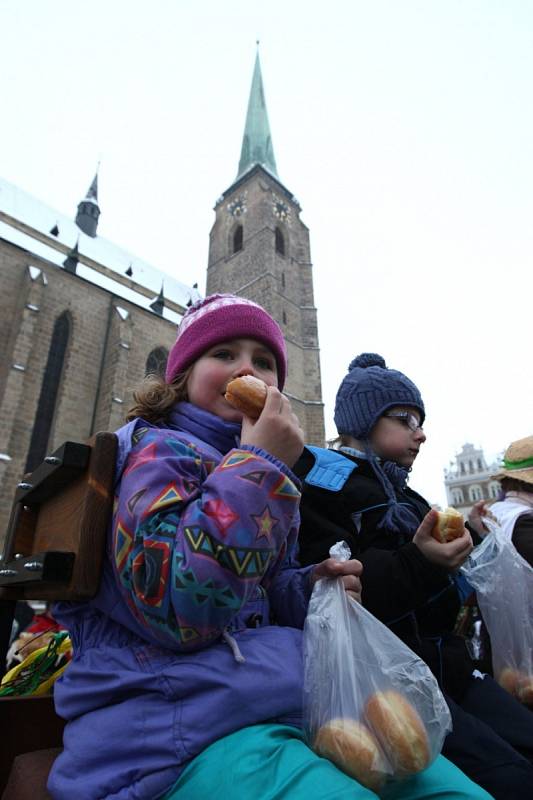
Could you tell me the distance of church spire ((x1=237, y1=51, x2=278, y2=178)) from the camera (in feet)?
110

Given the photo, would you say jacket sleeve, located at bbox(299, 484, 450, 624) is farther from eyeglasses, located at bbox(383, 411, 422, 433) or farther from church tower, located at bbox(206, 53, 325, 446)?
church tower, located at bbox(206, 53, 325, 446)

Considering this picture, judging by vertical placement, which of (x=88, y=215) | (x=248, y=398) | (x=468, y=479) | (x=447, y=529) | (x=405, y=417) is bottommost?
(x=447, y=529)

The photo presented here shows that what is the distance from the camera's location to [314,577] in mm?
1385

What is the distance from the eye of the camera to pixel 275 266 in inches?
990

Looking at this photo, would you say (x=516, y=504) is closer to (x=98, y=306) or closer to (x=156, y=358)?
(x=156, y=358)

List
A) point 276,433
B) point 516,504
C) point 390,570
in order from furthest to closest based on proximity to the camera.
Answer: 1. point 516,504
2. point 390,570
3. point 276,433

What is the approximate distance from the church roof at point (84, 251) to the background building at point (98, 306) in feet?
0.34

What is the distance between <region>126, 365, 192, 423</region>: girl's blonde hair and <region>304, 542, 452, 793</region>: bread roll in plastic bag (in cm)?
77

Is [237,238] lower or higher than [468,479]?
higher

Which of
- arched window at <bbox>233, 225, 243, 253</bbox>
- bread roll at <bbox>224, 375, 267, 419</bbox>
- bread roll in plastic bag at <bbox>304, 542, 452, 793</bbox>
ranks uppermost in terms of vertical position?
arched window at <bbox>233, 225, 243, 253</bbox>

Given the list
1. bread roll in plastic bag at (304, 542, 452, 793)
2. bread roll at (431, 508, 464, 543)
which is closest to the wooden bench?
bread roll in plastic bag at (304, 542, 452, 793)

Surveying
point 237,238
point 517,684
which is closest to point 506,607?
point 517,684

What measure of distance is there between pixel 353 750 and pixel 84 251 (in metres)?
27.0

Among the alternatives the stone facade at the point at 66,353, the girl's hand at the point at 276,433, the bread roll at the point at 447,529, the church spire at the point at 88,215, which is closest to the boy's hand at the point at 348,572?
the girl's hand at the point at 276,433
